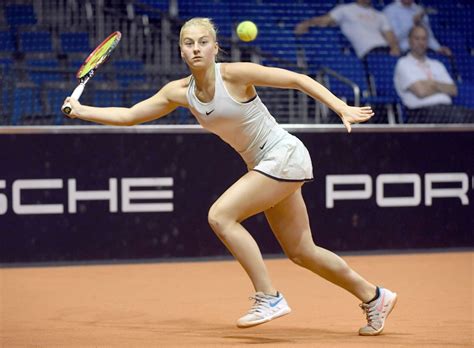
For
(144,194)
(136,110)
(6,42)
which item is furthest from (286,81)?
(6,42)

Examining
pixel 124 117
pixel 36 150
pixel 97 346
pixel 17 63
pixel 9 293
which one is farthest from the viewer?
pixel 17 63

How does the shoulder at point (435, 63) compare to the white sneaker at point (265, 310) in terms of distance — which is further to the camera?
the shoulder at point (435, 63)

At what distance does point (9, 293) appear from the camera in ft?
24.6

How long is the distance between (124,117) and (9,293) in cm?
242

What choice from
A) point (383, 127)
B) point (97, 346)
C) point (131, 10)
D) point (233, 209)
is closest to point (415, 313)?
point (233, 209)

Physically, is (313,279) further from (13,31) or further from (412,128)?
(13,31)

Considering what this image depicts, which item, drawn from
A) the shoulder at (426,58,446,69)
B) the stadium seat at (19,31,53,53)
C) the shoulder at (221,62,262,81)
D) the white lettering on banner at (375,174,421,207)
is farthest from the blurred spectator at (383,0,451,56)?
the shoulder at (221,62,262,81)

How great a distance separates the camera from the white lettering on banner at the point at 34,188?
9.01 m

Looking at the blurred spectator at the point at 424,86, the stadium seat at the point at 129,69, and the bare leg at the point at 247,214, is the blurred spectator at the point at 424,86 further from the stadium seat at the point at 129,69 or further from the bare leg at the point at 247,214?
the bare leg at the point at 247,214

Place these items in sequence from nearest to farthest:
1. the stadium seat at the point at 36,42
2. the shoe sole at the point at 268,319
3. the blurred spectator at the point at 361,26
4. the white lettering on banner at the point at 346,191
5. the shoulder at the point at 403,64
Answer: the shoe sole at the point at 268,319, the white lettering on banner at the point at 346,191, the stadium seat at the point at 36,42, the shoulder at the point at 403,64, the blurred spectator at the point at 361,26

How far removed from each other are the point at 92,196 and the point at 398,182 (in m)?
3.09

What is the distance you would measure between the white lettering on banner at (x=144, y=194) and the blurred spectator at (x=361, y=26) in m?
3.37

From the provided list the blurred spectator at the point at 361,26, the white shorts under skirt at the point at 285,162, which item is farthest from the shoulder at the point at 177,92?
the blurred spectator at the point at 361,26

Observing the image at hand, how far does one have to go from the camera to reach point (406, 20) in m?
12.0
